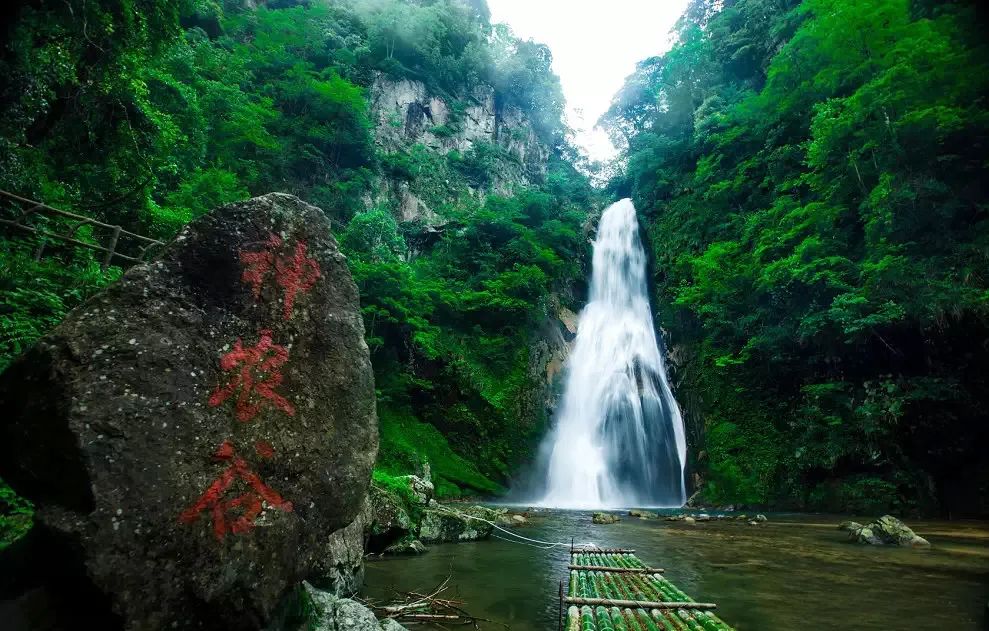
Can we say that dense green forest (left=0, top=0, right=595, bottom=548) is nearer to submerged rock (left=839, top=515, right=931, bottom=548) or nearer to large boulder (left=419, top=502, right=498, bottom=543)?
large boulder (left=419, top=502, right=498, bottom=543)

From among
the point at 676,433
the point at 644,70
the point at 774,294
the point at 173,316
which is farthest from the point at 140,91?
the point at 644,70

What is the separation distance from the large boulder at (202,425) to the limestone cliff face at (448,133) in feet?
73.7

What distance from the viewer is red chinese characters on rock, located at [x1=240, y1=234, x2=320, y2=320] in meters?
3.05

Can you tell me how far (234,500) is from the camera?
2.56 metres

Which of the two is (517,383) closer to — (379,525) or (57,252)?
(379,525)

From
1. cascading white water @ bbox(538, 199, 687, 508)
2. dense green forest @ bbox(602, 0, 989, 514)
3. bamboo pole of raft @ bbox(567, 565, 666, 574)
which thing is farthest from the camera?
cascading white water @ bbox(538, 199, 687, 508)

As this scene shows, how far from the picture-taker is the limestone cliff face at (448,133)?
26.2m

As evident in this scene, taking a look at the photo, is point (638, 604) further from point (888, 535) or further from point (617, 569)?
point (888, 535)

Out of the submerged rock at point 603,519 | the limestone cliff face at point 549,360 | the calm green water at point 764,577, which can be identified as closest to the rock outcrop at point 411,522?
the calm green water at point 764,577

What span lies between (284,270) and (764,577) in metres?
6.22

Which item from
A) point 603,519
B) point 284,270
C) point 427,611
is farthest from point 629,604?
point 603,519

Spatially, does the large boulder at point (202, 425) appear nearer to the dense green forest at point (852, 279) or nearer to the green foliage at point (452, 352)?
the green foliage at point (452, 352)

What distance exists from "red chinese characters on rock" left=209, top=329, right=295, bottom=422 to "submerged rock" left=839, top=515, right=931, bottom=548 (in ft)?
30.9

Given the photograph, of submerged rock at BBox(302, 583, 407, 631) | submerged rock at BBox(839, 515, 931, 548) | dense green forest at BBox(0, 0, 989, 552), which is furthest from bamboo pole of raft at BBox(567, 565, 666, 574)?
submerged rock at BBox(839, 515, 931, 548)
